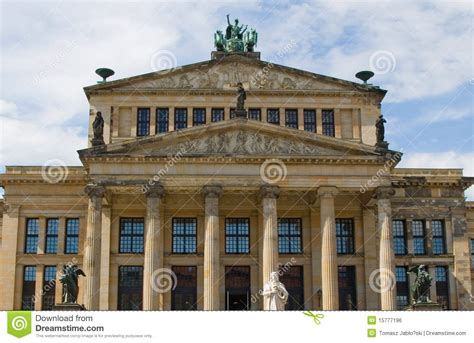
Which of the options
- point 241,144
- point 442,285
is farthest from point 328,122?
point 442,285

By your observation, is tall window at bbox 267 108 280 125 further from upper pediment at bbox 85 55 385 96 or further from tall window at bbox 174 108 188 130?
tall window at bbox 174 108 188 130

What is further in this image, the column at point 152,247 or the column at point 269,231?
the column at point 269,231

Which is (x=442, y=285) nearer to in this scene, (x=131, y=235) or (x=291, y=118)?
(x=291, y=118)

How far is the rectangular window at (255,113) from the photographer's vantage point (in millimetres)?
55719

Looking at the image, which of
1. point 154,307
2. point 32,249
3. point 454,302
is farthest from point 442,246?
point 32,249

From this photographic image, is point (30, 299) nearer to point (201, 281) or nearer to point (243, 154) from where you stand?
point (201, 281)

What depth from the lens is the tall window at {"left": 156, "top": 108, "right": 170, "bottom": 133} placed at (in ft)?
182

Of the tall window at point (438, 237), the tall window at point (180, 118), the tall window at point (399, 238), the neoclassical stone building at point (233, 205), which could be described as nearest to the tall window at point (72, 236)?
the neoclassical stone building at point (233, 205)

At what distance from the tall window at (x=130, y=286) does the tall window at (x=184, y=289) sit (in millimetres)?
2303

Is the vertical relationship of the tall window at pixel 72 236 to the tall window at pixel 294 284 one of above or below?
above

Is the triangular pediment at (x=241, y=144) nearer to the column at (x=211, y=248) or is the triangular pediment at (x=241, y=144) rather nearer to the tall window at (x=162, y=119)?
the column at (x=211, y=248)

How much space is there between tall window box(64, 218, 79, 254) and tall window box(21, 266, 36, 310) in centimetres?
276

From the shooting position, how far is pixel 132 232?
5372cm

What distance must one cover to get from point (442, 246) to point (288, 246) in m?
11.6
